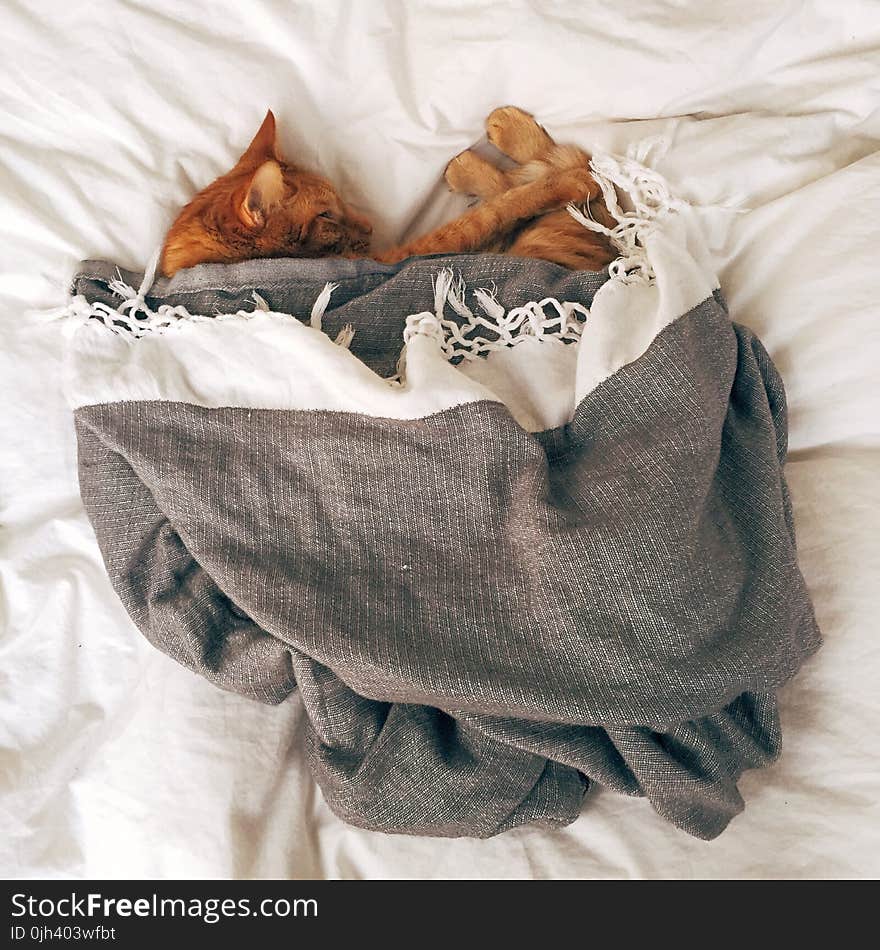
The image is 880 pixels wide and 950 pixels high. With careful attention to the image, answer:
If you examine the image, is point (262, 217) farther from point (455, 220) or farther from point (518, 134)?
point (518, 134)

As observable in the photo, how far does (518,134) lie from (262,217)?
41 centimetres

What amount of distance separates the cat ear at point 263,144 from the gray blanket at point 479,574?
0.30 metres

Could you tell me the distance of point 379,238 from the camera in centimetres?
136

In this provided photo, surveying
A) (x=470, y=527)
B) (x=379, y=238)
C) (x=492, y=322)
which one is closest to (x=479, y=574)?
(x=470, y=527)

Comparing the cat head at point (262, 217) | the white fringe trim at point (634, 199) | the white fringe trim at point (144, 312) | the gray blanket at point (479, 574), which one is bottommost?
the gray blanket at point (479, 574)

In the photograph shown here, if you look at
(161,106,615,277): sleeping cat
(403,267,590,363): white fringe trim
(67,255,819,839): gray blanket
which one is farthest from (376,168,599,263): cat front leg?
(67,255,819,839): gray blanket

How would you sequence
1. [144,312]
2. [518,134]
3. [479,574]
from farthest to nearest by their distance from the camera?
[518,134], [144,312], [479,574]

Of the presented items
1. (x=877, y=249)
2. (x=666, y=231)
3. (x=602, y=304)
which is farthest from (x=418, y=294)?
(x=877, y=249)

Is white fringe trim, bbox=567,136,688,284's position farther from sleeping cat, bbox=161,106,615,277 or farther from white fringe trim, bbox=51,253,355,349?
white fringe trim, bbox=51,253,355,349

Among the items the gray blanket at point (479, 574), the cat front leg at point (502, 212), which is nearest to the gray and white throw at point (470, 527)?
the gray blanket at point (479, 574)

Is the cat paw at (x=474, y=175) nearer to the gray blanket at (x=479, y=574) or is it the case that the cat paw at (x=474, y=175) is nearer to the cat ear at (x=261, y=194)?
the cat ear at (x=261, y=194)

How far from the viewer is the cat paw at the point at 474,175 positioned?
1306mm

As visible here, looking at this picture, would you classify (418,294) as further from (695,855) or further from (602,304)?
(695,855)
